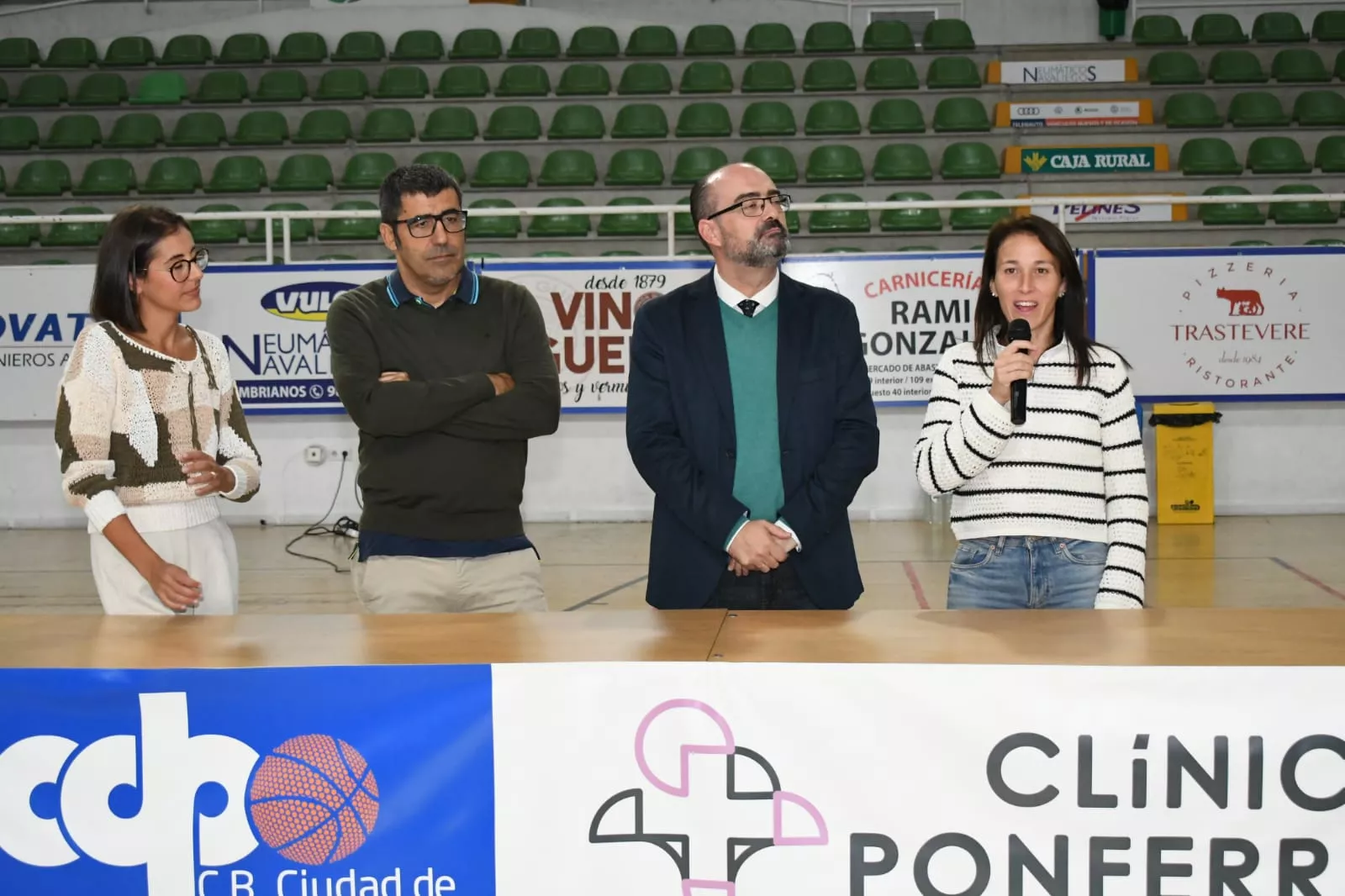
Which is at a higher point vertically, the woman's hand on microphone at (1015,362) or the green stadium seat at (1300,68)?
the green stadium seat at (1300,68)

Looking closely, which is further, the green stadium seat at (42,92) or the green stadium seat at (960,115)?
the green stadium seat at (42,92)

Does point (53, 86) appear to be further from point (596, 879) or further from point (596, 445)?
point (596, 879)

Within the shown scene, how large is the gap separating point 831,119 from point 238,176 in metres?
5.72

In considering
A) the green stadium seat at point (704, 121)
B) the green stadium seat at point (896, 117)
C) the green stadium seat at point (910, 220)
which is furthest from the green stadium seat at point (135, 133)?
the green stadium seat at point (910, 220)

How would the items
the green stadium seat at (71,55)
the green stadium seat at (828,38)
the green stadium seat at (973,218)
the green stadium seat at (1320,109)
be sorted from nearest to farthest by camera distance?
the green stadium seat at (973,218) → the green stadium seat at (1320,109) → the green stadium seat at (828,38) → the green stadium seat at (71,55)

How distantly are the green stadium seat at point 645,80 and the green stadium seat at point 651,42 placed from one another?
1.69 feet

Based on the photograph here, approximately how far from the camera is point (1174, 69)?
12.1m

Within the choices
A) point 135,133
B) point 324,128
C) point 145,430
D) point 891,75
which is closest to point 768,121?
point 891,75

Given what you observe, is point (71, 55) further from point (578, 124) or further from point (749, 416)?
point (749, 416)

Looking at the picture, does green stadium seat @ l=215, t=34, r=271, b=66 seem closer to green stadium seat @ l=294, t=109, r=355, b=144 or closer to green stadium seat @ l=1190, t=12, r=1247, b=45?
green stadium seat @ l=294, t=109, r=355, b=144

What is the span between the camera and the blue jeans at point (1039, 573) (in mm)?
2496

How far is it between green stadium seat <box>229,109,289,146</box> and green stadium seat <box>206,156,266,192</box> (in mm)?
387

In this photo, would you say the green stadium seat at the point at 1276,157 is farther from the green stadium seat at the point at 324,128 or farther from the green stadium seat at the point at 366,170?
the green stadium seat at the point at 324,128

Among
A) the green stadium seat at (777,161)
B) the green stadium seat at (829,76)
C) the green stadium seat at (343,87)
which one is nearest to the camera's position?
the green stadium seat at (777,161)
